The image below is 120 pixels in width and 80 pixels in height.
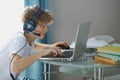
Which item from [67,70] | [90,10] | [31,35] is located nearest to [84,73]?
[67,70]

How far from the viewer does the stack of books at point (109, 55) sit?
1.83 meters

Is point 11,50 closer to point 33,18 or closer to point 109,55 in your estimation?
point 33,18

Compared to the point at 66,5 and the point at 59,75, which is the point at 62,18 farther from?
the point at 59,75

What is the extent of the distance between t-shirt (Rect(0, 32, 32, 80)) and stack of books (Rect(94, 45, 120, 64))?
0.56 metres

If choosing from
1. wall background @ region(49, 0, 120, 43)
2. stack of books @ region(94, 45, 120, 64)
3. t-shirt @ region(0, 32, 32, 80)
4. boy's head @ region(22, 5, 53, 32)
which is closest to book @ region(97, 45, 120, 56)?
stack of books @ region(94, 45, 120, 64)

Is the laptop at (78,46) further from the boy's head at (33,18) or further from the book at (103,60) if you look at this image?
the boy's head at (33,18)

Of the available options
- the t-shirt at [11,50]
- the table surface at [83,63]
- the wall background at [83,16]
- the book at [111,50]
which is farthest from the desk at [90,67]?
the wall background at [83,16]

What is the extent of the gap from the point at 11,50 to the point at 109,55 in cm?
73

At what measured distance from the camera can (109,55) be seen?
1.90m

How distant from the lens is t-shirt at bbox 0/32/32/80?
176 centimetres

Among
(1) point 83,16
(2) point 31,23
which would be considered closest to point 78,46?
(2) point 31,23

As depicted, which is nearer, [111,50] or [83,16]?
[111,50]

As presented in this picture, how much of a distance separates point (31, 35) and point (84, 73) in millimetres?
685

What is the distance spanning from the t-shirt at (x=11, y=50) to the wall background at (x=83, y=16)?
142cm
